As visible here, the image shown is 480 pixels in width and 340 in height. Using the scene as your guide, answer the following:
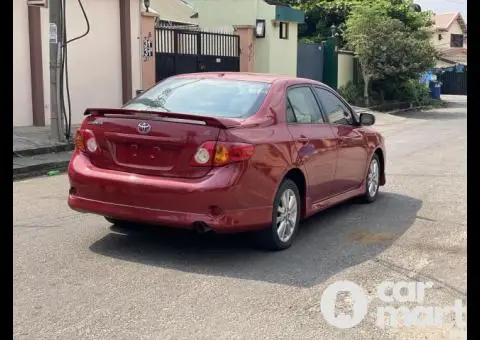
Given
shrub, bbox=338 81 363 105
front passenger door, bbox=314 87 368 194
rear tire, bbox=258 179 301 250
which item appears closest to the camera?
rear tire, bbox=258 179 301 250

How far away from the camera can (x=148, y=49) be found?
56.0 ft

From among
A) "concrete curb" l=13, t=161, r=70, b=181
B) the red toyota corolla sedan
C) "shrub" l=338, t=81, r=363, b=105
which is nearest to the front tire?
the red toyota corolla sedan

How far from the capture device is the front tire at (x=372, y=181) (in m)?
8.02

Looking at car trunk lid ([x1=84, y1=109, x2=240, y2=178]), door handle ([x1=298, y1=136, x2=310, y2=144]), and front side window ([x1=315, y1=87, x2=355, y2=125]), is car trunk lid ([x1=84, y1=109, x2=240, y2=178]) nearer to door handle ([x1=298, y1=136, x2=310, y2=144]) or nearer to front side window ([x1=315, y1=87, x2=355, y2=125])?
door handle ([x1=298, y1=136, x2=310, y2=144])

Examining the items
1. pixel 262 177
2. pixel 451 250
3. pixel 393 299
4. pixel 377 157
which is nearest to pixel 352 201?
pixel 377 157

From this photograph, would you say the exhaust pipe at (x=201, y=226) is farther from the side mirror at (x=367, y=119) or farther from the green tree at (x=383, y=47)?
the green tree at (x=383, y=47)

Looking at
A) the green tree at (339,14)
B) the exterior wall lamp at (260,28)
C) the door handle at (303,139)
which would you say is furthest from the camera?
the green tree at (339,14)

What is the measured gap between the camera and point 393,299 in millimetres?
4766

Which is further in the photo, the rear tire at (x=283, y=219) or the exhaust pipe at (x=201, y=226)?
the rear tire at (x=283, y=219)

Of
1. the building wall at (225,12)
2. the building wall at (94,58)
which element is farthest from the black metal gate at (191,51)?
the building wall at (94,58)

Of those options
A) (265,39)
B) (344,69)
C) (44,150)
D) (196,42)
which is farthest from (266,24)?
(44,150)

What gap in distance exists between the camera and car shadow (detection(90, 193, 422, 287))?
529 cm

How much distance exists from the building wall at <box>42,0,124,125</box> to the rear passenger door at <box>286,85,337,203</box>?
9127 mm

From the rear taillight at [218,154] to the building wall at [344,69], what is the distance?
73.6 ft
